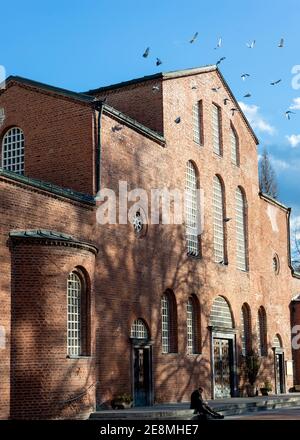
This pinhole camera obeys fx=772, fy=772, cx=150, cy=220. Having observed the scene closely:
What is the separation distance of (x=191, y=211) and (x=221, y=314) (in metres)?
5.17

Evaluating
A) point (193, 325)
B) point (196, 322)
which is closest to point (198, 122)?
point (196, 322)

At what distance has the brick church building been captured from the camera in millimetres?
21125

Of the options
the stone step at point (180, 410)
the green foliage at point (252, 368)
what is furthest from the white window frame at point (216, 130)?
the stone step at point (180, 410)

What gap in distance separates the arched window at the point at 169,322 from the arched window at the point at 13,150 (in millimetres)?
7444

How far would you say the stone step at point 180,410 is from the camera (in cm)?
2238

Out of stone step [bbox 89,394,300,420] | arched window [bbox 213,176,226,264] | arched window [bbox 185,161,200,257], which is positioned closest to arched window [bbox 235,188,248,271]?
arched window [bbox 213,176,226,264]

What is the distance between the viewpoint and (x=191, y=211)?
32375 millimetres

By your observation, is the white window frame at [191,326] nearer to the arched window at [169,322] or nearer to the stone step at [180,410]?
the arched window at [169,322]

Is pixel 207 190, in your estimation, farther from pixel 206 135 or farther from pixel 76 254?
pixel 76 254

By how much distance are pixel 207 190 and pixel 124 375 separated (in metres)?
10.6

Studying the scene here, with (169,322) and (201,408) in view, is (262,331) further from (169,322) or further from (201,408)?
(201,408)

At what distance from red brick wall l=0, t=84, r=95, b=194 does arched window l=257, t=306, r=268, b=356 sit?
16.7m

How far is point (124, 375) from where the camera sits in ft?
85.4

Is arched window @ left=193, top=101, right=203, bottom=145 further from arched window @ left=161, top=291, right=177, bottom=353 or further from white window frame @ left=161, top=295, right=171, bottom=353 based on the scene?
white window frame @ left=161, top=295, right=171, bottom=353
